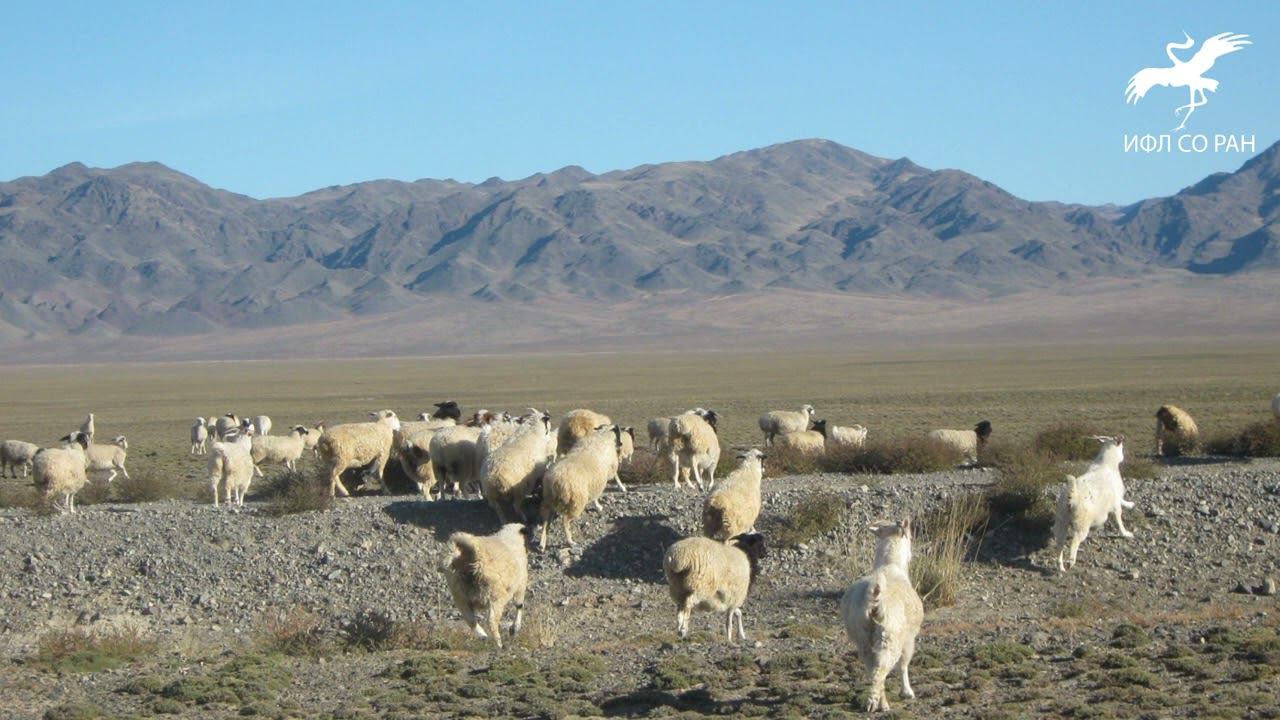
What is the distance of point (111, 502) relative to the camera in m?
21.3

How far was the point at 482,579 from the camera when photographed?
12.4 metres

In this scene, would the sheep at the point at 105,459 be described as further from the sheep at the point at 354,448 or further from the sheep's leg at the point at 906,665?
the sheep's leg at the point at 906,665

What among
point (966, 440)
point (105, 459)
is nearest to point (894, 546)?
point (966, 440)

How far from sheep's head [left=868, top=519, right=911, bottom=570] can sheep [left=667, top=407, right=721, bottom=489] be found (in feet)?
24.7

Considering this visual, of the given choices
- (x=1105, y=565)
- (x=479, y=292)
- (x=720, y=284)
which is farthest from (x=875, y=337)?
(x=1105, y=565)

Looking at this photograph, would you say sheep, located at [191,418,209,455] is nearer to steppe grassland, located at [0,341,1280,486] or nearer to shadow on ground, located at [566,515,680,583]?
steppe grassland, located at [0,341,1280,486]

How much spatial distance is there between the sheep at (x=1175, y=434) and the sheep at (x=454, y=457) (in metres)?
12.5

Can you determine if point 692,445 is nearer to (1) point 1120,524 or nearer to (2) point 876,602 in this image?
(1) point 1120,524

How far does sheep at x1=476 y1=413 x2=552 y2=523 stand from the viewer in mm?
16391

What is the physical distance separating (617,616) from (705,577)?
2.52 meters

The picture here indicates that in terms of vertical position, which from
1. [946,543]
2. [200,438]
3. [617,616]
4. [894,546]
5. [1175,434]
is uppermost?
[894,546]

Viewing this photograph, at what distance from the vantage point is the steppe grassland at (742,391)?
39.9 metres

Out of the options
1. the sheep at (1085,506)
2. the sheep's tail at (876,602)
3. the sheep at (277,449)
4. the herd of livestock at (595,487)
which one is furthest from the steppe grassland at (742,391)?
the sheep's tail at (876,602)

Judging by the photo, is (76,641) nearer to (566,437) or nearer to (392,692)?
(392,692)
